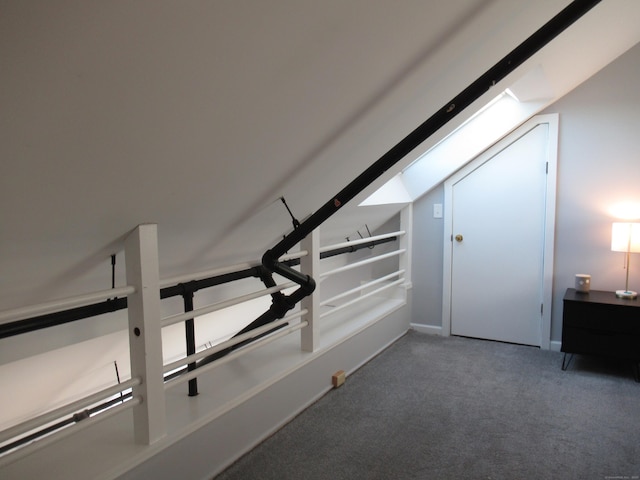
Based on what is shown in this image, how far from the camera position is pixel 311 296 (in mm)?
2703

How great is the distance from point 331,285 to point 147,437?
3101 mm

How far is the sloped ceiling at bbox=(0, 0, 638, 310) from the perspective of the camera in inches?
34.7

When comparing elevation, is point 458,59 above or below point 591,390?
above

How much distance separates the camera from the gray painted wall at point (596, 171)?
3352 mm

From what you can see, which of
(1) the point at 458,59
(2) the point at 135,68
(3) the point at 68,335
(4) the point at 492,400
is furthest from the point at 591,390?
(2) the point at 135,68

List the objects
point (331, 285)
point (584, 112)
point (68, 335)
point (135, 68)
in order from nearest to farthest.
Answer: point (135, 68) < point (68, 335) < point (584, 112) < point (331, 285)

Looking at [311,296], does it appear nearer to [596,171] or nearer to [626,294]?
[626,294]

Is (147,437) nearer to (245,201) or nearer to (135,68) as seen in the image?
(245,201)

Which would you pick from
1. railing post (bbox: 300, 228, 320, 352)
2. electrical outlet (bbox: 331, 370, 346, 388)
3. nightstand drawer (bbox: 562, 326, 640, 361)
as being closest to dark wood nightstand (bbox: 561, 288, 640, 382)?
nightstand drawer (bbox: 562, 326, 640, 361)

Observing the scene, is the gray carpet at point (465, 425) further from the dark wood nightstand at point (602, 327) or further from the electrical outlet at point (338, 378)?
the dark wood nightstand at point (602, 327)

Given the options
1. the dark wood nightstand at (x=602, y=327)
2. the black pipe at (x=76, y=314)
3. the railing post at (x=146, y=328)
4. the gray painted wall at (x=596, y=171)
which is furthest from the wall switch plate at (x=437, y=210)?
the railing post at (x=146, y=328)

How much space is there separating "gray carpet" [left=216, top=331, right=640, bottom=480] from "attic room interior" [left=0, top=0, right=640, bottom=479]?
0.17 metres

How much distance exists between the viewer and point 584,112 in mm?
3461

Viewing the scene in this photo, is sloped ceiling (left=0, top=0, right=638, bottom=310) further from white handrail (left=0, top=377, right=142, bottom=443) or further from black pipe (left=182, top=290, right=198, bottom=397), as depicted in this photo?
white handrail (left=0, top=377, right=142, bottom=443)
